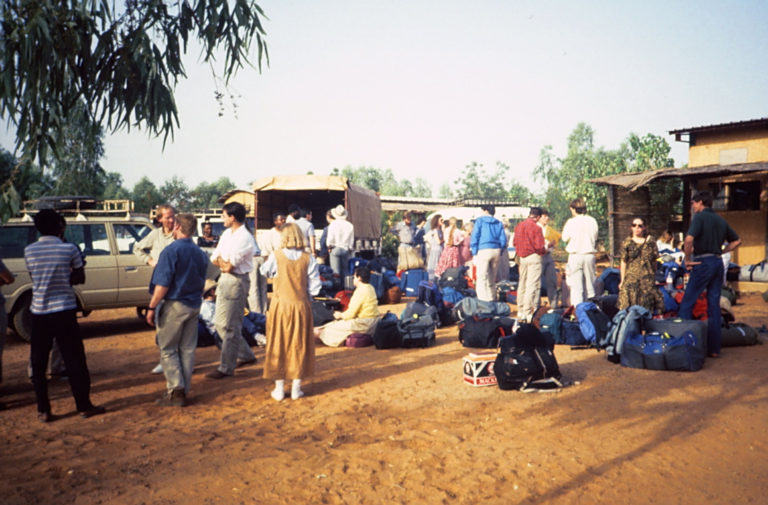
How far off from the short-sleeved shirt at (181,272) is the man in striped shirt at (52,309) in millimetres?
764

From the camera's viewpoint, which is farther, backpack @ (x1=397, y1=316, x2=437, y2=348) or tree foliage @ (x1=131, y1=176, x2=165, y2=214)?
tree foliage @ (x1=131, y1=176, x2=165, y2=214)

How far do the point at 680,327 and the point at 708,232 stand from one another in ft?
4.09

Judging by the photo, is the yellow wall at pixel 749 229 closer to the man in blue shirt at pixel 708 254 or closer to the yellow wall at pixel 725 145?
the yellow wall at pixel 725 145

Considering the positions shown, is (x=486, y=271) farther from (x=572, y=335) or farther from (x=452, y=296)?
(x=572, y=335)

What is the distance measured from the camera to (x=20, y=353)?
861 centimetres

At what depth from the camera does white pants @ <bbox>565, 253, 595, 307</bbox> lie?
9.91 m

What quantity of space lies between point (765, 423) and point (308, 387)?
4369mm

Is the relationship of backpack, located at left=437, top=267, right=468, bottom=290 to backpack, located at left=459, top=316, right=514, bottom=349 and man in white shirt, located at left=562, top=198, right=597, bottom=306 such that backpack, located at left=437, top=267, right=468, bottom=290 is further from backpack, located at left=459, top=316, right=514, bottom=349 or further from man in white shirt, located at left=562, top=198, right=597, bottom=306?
backpack, located at left=459, top=316, right=514, bottom=349

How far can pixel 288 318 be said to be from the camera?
5.99 m

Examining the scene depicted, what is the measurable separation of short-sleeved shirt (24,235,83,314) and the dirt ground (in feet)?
3.51

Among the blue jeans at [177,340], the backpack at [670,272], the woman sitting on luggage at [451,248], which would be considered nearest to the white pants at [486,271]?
the backpack at [670,272]

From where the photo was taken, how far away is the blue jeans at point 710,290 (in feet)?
24.2

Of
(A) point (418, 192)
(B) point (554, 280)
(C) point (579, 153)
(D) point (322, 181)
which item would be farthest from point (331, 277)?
(A) point (418, 192)

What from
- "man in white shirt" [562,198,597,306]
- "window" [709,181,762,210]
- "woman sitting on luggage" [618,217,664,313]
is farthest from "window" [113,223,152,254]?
"window" [709,181,762,210]
